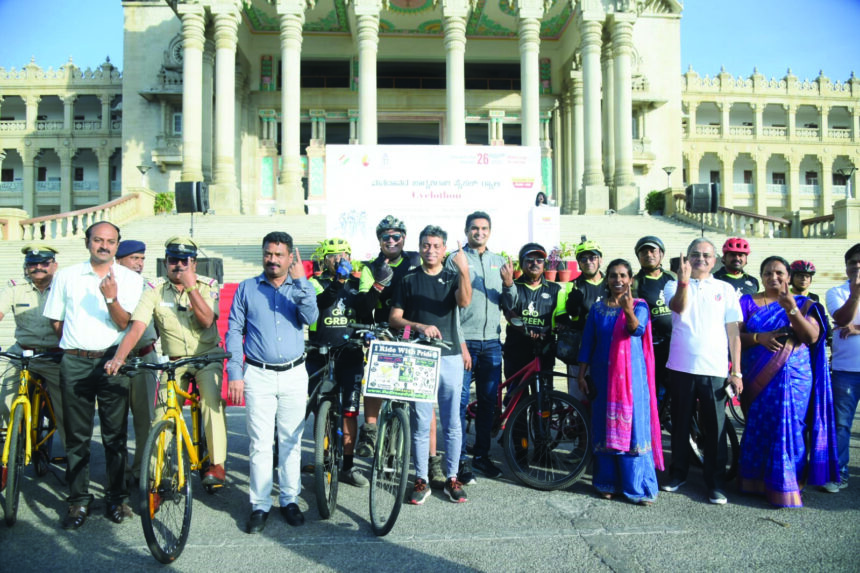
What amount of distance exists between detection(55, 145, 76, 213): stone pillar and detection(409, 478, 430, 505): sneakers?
46.3 meters

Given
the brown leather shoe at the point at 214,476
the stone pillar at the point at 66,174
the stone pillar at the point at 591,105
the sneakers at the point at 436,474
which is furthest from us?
the stone pillar at the point at 66,174

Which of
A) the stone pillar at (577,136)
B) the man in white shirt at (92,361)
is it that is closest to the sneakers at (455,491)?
the man in white shirt at (92,361)

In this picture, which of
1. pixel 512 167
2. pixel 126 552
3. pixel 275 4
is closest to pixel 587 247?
pixel 126 552

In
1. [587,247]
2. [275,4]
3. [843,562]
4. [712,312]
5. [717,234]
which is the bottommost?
[843,562]

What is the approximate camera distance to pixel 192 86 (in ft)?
80.7

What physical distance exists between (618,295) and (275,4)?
25632 millimetres

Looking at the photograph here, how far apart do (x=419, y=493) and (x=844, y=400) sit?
3782 millimetres

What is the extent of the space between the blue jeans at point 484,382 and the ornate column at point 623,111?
69.8 feet

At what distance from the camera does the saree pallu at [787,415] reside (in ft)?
14.9

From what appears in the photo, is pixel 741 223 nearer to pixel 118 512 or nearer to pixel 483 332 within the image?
pixel 483 332

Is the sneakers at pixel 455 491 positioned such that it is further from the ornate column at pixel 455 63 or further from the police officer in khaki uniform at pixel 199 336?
the ornate column at pixel 455 63

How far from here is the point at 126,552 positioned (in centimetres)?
368

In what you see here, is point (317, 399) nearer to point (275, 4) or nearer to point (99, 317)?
point (99, 317)

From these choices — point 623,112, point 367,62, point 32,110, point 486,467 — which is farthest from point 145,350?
point 32,110
